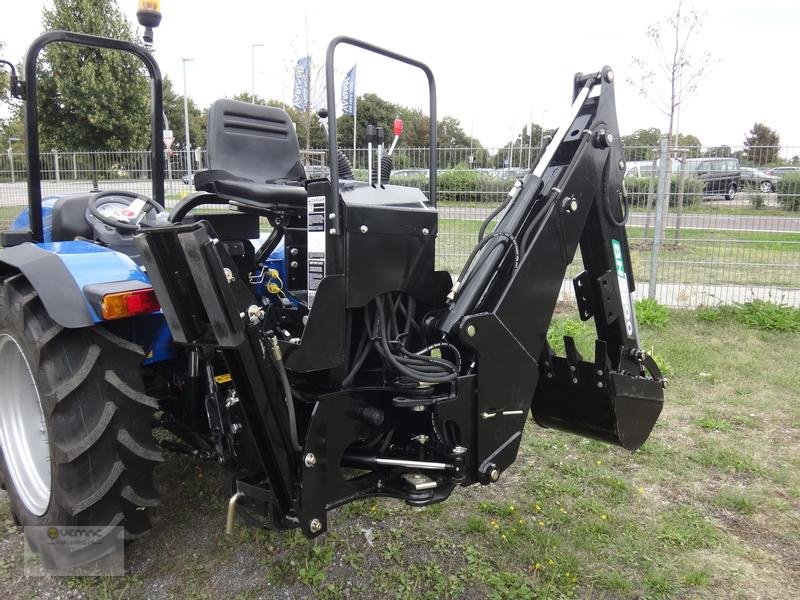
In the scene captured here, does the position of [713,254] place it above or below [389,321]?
below

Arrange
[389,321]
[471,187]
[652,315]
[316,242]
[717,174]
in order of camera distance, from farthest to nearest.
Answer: [471,187]
[717,174]
[652,315]
[389,321]
[316,242]

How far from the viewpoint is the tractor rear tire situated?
2.35 meters

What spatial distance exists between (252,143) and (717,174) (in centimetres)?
553

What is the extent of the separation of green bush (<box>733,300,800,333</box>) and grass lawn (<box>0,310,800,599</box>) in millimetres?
2871

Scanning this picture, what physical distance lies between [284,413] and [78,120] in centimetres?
1175

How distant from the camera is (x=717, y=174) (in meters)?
6.92

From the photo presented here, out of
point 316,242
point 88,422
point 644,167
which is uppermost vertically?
point 644,167

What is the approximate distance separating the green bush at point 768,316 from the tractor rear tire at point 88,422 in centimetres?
623

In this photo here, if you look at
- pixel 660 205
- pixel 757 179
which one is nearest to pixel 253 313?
pixel 660 205

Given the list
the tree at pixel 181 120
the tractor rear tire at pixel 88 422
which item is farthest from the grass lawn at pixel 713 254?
the tree at pixel 181 120

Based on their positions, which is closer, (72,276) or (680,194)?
(72,276)

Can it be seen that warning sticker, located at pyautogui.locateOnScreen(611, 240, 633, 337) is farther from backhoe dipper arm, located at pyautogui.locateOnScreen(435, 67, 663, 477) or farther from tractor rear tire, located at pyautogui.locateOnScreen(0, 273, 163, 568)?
tractor rear tire, located at pyautogui.locateOnScreen(0, 273, 163, 568)

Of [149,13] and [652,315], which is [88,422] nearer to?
[149,13]

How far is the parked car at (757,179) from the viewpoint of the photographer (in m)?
6.81
